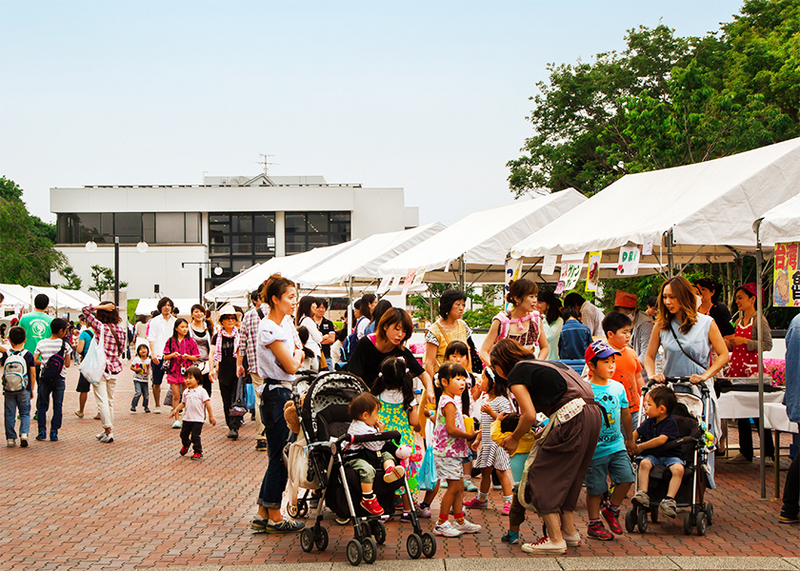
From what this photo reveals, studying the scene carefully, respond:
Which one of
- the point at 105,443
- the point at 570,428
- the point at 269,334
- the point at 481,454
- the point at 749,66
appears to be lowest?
the point at 105,443

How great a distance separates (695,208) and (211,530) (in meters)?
5.93

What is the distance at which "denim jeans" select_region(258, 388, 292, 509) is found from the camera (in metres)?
6.46

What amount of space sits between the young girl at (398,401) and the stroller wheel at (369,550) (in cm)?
94

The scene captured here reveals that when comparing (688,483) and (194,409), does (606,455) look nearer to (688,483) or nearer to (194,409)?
(688,483)

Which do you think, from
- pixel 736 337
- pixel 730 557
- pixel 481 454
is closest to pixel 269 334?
pixel 481 454

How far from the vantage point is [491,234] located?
45.6 ft

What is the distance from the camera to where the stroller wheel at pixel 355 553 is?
18.4 feet

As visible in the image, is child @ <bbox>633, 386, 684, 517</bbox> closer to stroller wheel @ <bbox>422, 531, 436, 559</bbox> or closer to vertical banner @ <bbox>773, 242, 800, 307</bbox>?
vertical banner @ <bbox>773, 242, 800, 307</bbox>

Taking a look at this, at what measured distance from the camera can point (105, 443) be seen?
39.0 ft

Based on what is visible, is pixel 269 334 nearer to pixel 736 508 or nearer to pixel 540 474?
pixel 540 474

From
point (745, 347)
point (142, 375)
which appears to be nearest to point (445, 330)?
point (745, 347)

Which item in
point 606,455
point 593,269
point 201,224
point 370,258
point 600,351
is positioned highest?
point 201,224

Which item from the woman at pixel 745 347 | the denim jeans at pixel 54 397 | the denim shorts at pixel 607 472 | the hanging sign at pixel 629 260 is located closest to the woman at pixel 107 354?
the denim jeans at pixel 54 397

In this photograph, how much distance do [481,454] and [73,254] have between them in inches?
2898
